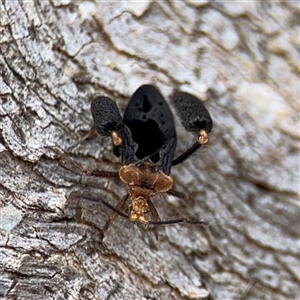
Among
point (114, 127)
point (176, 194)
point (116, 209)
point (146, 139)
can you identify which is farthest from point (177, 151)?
point (116, 209)

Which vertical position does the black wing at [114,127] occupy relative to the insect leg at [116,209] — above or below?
above

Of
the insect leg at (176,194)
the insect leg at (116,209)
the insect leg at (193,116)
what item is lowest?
the insect leg at (176,194)

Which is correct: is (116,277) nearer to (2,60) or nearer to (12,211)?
(12,211)

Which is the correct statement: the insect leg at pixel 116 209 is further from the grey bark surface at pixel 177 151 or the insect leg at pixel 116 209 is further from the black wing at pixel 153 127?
the black wing at pixel 153 127

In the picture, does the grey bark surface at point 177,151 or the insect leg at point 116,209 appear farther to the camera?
the insect leg at point 116,209

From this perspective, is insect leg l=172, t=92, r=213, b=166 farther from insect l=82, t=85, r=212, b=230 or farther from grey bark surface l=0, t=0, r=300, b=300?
grey bark surface l=0, t=0, r=300, b=300

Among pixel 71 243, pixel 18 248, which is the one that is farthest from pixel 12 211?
→ pixel 71 243

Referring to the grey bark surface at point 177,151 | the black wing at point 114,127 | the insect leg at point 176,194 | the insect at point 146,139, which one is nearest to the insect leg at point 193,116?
the insect at point 146,139

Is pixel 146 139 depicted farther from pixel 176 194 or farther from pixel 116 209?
pixel 116 209

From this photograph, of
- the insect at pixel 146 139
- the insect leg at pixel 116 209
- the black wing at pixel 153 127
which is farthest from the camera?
the black wing at pixel 153 127

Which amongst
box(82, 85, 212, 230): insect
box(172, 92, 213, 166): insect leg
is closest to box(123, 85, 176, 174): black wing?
box(82, 85, 212, 230): insect
